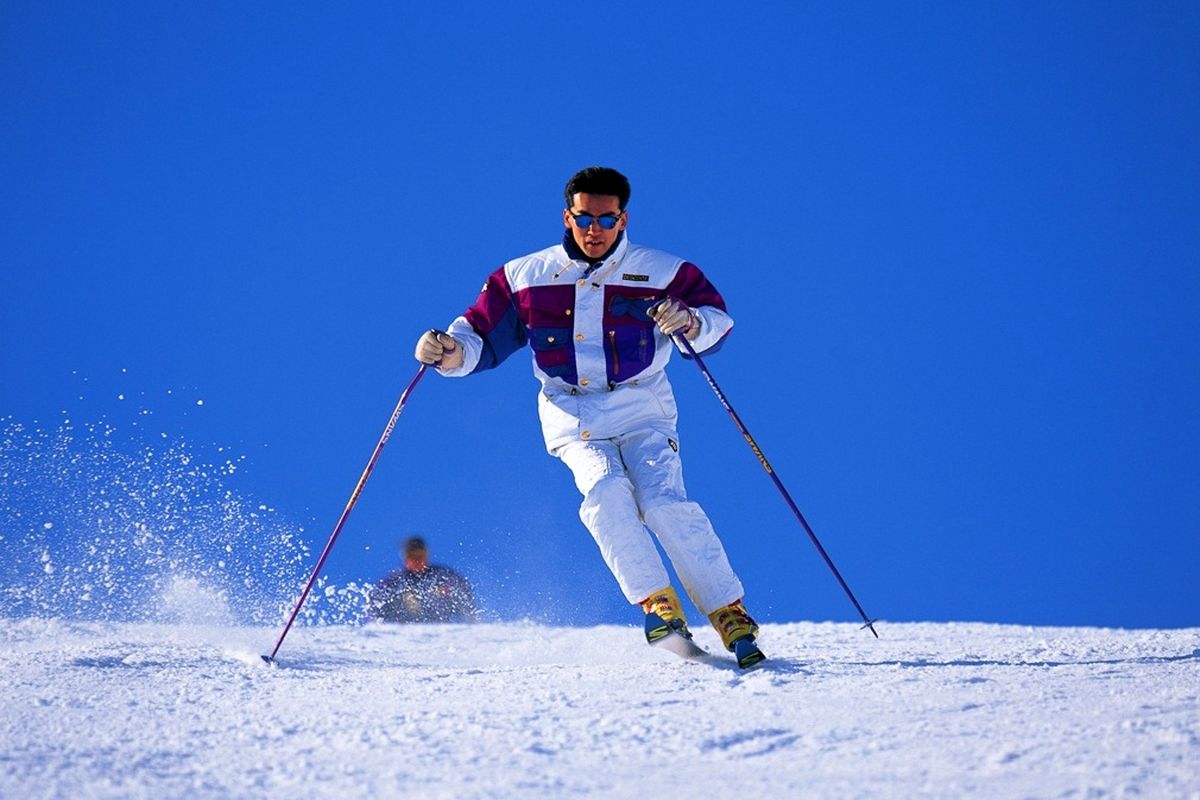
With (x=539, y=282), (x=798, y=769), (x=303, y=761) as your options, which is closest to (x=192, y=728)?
(x=303, y=761)

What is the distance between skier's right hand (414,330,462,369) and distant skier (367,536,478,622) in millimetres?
3854

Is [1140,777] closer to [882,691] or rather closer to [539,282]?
[882,691]

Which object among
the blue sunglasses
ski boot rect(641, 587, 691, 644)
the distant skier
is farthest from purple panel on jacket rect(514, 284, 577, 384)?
the distant skier

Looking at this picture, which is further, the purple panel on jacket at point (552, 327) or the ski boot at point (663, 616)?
the purple panel on jacket at point (552, 327)

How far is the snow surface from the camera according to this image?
7.13 feet

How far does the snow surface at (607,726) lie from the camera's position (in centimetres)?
217

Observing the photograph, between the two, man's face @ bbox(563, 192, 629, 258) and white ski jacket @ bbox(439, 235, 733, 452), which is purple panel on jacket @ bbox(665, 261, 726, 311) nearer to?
white ski jacket @ bbox(439, 235, 733, 452)

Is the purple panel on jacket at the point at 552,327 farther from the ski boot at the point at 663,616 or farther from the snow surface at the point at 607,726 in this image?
the snow surface at the point at 607,726

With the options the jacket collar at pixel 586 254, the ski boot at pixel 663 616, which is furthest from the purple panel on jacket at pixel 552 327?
the ski boot at pixel 663 616

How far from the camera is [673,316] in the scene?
13.8ft

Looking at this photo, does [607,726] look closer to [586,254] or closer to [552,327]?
[552,327]

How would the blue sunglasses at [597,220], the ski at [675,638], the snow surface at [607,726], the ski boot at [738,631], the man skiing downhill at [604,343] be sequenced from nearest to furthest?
the snow surface at [607,726] → the ski boot at [738,631] → the ski at [675,638] → the man skiing downhill at [604,343] → the blue sunglasses at [597,220]

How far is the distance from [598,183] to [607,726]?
7.80 feet

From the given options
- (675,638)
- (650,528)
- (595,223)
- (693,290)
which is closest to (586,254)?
(595,223)
